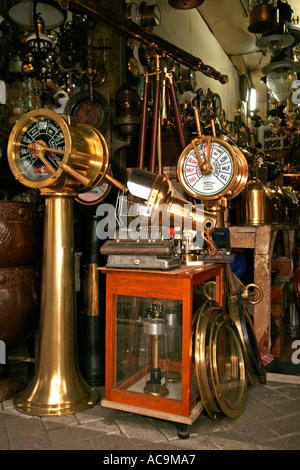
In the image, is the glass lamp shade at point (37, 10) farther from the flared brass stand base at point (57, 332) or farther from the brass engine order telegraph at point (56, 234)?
the flared brass stand base at point (57, 332)

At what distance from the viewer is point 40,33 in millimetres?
2994

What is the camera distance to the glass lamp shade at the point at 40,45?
2.98 metres

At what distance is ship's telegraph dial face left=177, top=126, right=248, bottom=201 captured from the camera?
2668 mm

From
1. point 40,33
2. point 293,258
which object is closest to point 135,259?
point 40,33

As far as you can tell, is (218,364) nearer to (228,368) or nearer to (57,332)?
(228,368)

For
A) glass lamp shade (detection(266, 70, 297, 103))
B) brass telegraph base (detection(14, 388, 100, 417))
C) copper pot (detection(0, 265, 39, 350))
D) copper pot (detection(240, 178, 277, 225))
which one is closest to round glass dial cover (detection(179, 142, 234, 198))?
copper pot (detection(240, 178, 277, 225))

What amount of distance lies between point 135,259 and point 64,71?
176cm

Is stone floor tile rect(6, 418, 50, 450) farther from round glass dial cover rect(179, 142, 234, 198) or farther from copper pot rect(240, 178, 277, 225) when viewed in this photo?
copper pot rect(240, 178, 277, 225)

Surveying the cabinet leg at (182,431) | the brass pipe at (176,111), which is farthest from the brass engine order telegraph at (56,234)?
the brass pipe at (176,111)

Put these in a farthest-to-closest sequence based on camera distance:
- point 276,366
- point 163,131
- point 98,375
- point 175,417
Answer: point 163,131
point 276,366
point 98,375
point 175,417

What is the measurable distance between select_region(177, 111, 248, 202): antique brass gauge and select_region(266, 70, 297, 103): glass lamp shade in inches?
94.8
